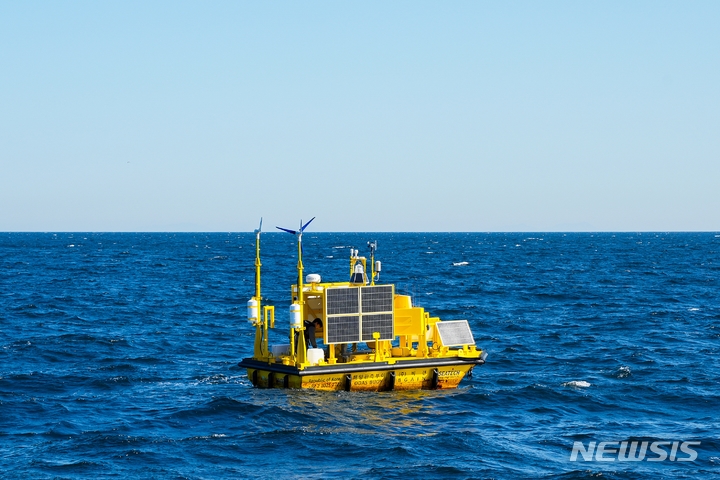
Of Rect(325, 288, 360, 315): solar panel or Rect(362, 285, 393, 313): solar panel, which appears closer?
Rect(325, 288, 360, 315): solar panel

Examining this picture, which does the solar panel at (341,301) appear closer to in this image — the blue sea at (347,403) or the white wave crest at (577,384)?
the blue sea at (347,403)

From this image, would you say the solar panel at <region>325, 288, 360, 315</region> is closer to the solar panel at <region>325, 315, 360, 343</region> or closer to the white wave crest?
the solar panel at <region>325, 315, 360, 343</region>

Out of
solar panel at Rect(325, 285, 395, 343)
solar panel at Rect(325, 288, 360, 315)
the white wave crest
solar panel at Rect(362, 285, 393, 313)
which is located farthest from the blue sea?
solar panel at Rect(362, 285, 393, 313)

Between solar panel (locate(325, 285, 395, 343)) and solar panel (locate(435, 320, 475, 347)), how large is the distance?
1721 millimetres

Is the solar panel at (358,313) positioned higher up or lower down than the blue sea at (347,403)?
higher up

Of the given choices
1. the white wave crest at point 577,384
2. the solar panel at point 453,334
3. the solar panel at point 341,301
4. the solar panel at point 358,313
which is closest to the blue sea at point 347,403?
the white wave crest at point 577,384

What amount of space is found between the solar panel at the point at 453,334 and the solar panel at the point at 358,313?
1.72 meters

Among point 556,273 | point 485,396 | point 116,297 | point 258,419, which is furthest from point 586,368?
point 556,273

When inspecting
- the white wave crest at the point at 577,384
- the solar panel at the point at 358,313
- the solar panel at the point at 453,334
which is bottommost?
the white wave crest at the point at 577,384

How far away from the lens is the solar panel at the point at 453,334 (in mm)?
29562

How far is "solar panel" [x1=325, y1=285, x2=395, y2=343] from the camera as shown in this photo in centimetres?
2822

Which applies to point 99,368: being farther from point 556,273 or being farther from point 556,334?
point 556,273

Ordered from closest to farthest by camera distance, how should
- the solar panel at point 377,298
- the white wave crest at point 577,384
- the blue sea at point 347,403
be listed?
1. the blue sea at point 347,403
2. the solar panel at point 377,298
3. the white wave crest at point 577,384

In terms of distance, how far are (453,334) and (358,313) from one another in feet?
10.7
